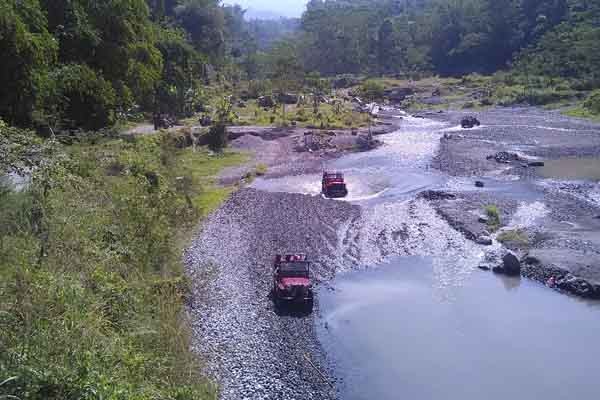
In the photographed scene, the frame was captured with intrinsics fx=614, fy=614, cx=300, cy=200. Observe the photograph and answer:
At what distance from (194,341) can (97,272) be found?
619 cm

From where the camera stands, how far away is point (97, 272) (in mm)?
16125

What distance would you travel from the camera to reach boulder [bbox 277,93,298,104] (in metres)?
102

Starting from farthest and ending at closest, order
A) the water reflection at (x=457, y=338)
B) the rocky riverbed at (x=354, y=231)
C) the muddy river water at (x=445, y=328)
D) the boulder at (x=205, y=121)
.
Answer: the boulder at (x=205, y=121) < the rocky riverbed at (x=354, y=231) < the muddy river water at (x=445, y=328) < the water reflection at (x=457, y=338)

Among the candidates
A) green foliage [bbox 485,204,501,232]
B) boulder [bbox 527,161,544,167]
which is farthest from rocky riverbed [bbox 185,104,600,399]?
boulder [bbox 527,161,544,167]

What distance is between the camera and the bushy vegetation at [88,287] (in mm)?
11414

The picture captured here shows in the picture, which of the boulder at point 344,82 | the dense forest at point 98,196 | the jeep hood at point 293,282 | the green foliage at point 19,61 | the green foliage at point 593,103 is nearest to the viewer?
the dense forest at point 98,196

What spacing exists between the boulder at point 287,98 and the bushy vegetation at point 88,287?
75.7 m

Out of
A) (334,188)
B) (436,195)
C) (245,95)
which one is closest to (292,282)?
(334,188)

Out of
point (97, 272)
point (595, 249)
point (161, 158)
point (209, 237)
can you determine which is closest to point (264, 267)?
point (209, 237)

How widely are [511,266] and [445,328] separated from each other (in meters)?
7.25

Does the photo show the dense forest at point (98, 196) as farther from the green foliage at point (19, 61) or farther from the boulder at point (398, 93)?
the boulder at point (398, 93)

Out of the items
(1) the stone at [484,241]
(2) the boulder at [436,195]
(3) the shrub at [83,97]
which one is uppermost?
(3) the shrub at [83,97]

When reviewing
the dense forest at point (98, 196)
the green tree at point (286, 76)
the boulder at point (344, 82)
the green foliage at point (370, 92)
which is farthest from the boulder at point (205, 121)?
the boulder at point (344, 82)

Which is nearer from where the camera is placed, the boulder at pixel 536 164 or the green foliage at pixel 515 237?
the green foliage at pixel 515 237
